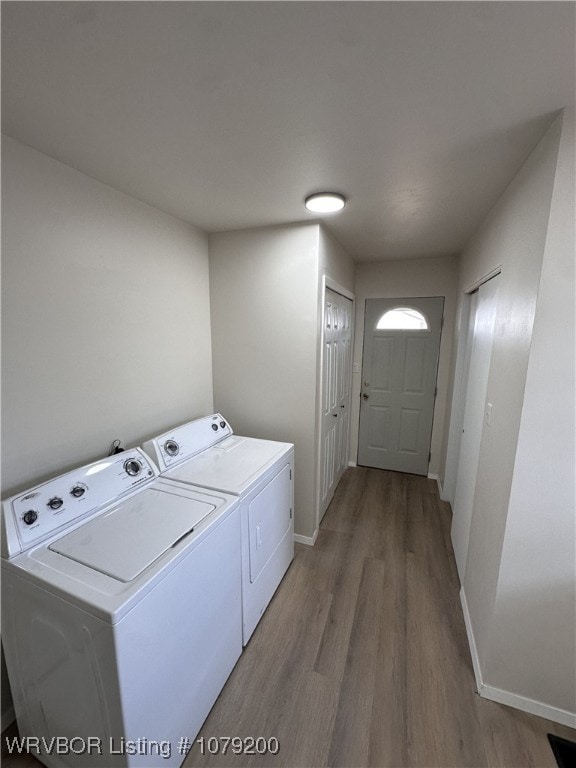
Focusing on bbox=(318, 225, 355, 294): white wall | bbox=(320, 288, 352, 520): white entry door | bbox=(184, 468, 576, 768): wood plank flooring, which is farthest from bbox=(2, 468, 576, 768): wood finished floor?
bbox=(318, 225, 355, 294): white wall

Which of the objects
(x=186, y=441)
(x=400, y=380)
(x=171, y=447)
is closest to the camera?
(x=171, y=447)

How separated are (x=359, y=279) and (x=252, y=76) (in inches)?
108

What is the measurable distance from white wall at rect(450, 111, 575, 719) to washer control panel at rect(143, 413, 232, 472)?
66.1 inches

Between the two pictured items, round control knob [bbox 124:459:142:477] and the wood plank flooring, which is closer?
the wood plank flooring

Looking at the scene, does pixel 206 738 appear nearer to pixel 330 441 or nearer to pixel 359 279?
pixel 330 441

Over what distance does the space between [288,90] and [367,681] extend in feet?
7.99

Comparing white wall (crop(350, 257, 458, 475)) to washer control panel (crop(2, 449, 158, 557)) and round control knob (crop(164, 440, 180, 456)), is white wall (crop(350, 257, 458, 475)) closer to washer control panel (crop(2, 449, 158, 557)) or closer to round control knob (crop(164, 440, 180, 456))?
round control knob (crop(164, 440, 180, 456))

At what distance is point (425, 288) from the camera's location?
129 inches

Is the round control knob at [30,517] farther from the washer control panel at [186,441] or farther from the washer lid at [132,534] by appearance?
the washer control panel at [186,441]

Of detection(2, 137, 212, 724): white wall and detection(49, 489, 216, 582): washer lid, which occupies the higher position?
detection(2, 137, 212, 724): white wall

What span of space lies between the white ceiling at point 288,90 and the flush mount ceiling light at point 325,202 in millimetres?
64

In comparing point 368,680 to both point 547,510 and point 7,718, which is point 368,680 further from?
point 7,718

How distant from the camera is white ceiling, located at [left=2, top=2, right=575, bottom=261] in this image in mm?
766

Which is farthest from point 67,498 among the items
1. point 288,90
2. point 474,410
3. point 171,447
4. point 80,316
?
point 474,410
